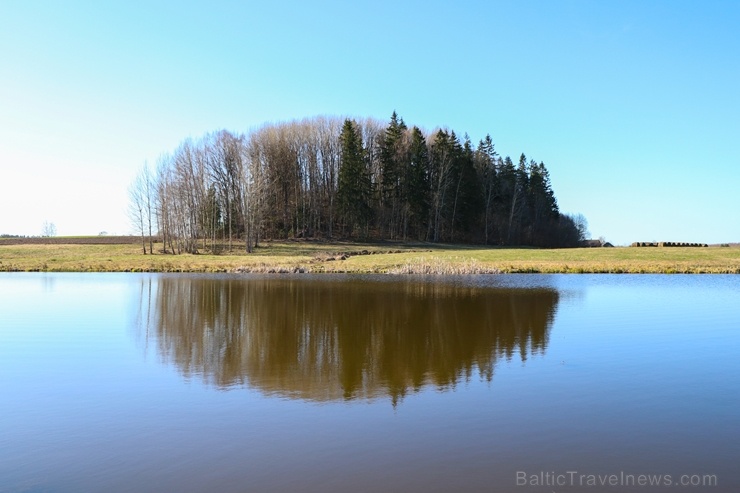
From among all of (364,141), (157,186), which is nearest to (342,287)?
(157,186)

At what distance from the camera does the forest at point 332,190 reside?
63719 millimetres

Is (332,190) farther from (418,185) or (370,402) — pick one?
(370,402)

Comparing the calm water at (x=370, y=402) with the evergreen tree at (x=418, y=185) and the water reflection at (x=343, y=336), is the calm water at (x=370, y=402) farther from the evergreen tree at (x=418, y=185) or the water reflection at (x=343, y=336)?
the evergreen tree at (x=418, y=185)

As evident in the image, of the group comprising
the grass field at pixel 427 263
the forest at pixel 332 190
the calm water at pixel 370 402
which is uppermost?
the forest at pixel 332 190

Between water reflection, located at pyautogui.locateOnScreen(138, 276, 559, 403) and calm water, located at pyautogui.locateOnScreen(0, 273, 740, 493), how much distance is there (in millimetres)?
83

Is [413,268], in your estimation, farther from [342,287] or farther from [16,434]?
[16,434]

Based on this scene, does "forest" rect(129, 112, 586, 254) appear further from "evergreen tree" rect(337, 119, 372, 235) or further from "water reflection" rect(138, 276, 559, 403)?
"water reflection" rect(138, 276, 559, 403)

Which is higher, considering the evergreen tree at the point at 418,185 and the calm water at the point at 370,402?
the evergreen tree at the point at 418,185

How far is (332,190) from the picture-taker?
7438cm

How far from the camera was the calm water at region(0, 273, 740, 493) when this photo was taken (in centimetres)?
566

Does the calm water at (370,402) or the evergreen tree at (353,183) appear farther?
the evergreen tree at (353,183)

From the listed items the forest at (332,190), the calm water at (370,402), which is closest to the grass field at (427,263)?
the forest at (332,190)

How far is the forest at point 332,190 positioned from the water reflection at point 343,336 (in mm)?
40162

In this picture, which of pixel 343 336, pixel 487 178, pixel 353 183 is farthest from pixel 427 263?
pixel 487 178
